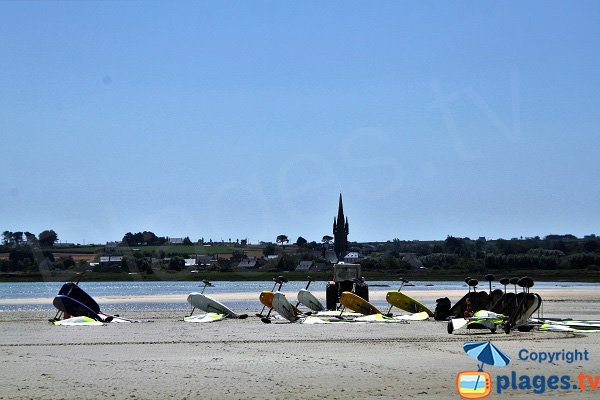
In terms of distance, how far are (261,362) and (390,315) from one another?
58.6 feet

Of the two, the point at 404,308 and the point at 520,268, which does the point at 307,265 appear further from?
the point at 404,308

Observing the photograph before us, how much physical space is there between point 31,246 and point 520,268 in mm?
90406

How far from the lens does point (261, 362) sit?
20656mm

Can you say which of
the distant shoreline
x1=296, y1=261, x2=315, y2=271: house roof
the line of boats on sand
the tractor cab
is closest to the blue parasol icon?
the line of boats on sand

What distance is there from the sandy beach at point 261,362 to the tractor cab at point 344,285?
985 centimetres

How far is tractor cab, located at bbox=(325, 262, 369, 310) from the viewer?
42062 mm

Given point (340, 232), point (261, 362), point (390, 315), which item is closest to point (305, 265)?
point (340, 232)

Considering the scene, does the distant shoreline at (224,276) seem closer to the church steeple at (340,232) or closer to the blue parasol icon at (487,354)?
the church steeple at (340,232)

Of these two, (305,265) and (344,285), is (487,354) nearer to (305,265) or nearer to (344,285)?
(344,285)

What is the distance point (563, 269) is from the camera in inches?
5438

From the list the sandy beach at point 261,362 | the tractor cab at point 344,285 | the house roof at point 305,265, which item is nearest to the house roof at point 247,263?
the house roof at point 305,265

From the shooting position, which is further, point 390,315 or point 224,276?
point 224,276

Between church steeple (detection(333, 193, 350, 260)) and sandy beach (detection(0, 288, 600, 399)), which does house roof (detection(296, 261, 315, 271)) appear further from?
sandy beach (detection(0, 288, 600, 399))

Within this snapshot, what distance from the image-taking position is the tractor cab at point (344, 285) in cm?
4206
